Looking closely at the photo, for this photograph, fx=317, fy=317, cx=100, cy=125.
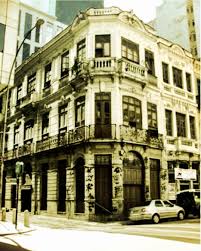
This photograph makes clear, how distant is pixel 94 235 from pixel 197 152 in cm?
741

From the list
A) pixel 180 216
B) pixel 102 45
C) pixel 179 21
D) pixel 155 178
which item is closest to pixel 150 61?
pixel 179 21

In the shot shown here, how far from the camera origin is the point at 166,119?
1569 centimetres

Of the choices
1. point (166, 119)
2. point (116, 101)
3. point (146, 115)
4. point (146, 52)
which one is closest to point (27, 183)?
point (116, 101)

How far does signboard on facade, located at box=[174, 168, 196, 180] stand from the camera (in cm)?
1300

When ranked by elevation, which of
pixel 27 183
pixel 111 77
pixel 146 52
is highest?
pixel 146 52

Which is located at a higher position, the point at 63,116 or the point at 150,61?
the point at 150,61

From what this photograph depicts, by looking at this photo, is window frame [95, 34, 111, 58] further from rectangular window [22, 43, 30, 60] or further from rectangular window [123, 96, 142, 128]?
rectangular window [22, 43, 30, 60]

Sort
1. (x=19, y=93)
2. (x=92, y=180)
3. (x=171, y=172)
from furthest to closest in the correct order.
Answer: (x=19, y=93) < (x=171, y=172) < (x=92, y=180)

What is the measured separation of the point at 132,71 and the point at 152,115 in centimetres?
240

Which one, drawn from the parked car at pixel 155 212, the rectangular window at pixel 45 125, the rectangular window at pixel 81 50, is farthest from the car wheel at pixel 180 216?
the rectangular window at pixel 81 50

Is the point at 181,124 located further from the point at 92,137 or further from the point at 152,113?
the point at 92,137

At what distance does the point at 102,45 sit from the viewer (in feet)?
49.0

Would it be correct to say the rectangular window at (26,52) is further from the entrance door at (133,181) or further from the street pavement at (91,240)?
the street pavement at (91,240)

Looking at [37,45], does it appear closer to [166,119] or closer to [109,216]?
[166,119]
